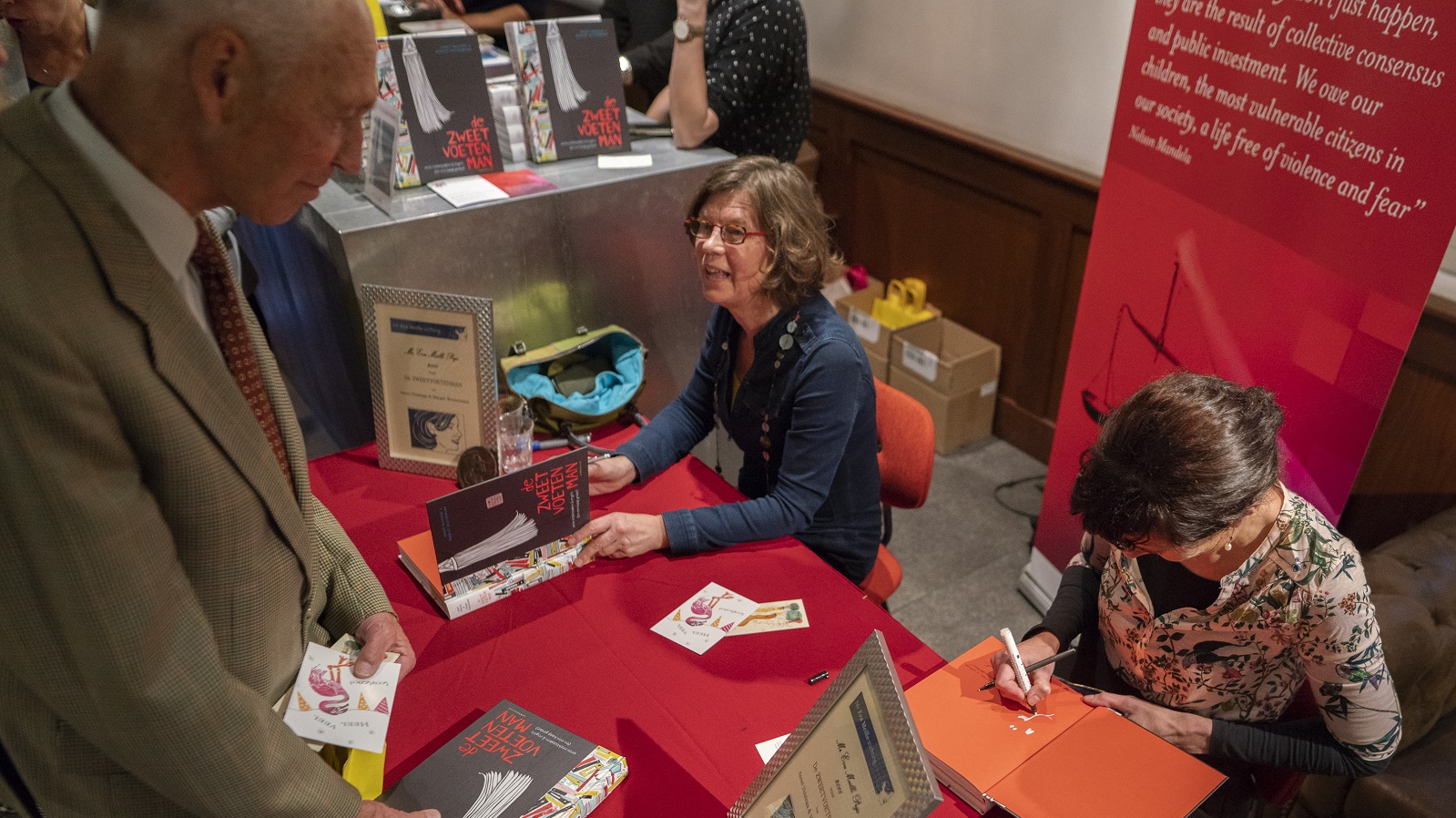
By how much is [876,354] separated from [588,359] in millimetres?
1775

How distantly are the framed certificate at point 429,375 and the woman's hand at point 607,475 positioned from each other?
0.79ft

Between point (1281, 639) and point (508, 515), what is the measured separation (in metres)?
1.30

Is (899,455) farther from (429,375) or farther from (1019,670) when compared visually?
(429,375)

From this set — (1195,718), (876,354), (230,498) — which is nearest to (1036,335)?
(876,354)

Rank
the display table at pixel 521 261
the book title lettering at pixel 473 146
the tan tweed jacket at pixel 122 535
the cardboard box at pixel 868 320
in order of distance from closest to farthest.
A: the tan tweed jacket at pixel 122 535 < the display table at pixel 521 261 < the book title lettering at pixel 473 146 < the cardboard box at pixel 868 320

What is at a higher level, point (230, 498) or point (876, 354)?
point (230, 498)

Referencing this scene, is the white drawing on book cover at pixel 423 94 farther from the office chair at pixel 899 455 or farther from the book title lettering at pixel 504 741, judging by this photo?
the book title lettering at pixel 504 741

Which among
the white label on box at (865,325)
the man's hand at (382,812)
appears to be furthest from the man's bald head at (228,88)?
the white label on box at (865,325)

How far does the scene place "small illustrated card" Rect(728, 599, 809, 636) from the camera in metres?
1.60

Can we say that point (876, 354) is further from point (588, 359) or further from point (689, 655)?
point (689, 655)

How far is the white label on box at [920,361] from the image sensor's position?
145 inches

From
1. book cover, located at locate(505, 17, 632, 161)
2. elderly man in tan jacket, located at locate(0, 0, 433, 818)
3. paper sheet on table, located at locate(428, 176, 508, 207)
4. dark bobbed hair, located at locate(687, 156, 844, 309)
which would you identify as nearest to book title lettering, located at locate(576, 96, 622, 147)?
book cover, located at locate(505, 17, 632, 161)

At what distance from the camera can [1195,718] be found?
1.52 metres

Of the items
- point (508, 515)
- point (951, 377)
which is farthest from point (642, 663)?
point (951, 377)
